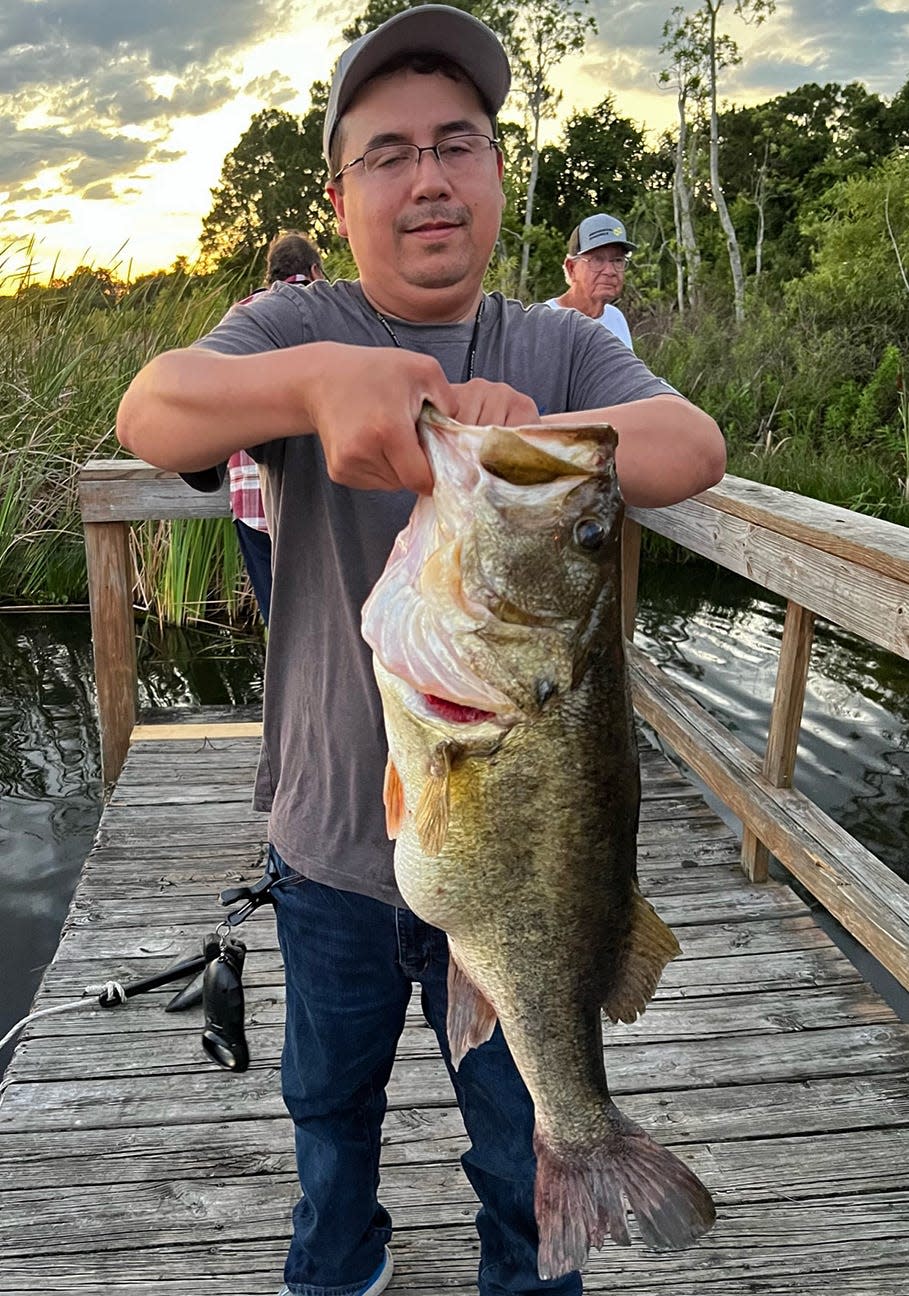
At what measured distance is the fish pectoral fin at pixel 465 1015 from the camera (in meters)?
1.44

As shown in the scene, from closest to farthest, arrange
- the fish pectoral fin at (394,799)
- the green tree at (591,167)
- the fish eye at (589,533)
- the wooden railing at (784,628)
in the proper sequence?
1. the fish eye at (589,533)
2. the fish pectoral fin at (394,799)
3. the wooden railing at (784,628)
4. the green tree at (591,167)

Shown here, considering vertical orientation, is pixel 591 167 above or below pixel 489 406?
above

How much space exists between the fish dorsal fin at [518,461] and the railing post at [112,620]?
3.33 m

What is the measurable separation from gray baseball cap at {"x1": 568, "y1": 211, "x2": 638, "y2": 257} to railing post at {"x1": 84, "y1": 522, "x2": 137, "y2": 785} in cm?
427

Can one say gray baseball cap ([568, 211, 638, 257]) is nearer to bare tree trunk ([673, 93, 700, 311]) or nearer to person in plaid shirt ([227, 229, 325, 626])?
person in plaid shirt ([227, 229, 325, 626])

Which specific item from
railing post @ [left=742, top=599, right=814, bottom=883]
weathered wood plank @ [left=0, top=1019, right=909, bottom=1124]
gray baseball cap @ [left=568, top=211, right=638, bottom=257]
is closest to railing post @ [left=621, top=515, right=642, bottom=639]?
railing post @ [left=742, top=599, right=814, bottom=883]

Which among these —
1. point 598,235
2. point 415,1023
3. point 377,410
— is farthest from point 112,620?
point 598,235

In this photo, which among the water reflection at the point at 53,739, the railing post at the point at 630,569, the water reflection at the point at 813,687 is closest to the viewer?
the water reflection at the point at 53,739

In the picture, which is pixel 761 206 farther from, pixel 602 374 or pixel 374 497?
pixel 374 497

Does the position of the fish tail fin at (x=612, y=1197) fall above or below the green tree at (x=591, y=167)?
below

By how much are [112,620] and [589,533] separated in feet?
11.3

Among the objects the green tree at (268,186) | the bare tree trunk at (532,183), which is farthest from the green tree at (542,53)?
the green tree at (268,186)

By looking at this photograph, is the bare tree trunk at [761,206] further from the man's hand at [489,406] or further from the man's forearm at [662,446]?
the man's hand at [489,406]

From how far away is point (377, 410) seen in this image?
1035mm
